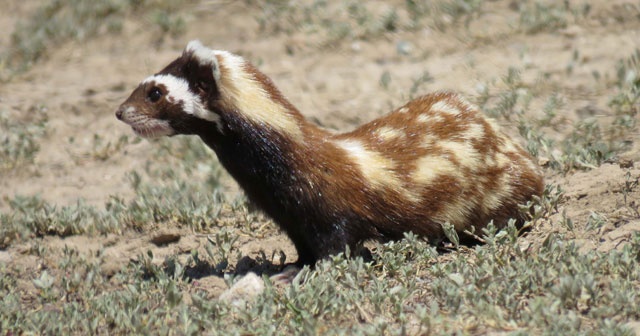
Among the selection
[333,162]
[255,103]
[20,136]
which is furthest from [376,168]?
[20,136]

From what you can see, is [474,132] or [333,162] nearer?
[333,162]

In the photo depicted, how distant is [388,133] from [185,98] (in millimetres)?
1327

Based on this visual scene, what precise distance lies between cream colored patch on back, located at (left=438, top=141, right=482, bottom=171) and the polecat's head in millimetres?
1489

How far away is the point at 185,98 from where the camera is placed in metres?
5.93

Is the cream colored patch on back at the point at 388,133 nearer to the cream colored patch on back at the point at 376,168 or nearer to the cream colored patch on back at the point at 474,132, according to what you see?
the cream colored patch on back at the point at 376,168

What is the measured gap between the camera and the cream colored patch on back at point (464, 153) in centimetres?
608

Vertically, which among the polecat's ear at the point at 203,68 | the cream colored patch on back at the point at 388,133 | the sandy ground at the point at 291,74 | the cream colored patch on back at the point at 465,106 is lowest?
the sandy ground at the point at 291,74

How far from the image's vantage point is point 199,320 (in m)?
5.16

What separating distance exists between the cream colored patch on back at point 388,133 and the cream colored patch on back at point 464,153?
0.27m

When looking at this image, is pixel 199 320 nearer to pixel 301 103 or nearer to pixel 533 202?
pixel 533 202

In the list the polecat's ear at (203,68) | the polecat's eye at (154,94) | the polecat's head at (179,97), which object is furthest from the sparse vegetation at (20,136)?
the polecat's ear at (203,68)

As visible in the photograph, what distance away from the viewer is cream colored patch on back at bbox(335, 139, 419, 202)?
5887 mm

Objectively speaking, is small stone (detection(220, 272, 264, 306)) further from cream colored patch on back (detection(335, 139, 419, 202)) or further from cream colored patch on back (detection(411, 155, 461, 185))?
cream colored patch on back (detection(411, 155, 461, 185))

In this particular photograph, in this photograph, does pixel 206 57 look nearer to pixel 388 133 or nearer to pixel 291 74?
pixel 388 133
